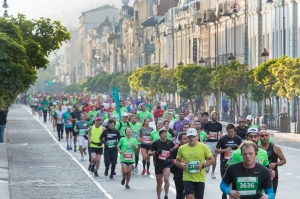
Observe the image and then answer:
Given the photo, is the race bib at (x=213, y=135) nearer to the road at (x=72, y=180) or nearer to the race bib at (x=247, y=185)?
the road at (x=72, y=180)

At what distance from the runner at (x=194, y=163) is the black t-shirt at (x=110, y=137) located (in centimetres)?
864

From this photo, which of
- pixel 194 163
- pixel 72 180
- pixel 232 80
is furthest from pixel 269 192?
pixel 232 80

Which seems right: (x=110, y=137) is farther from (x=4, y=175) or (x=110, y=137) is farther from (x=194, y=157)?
(x=194, y=157)

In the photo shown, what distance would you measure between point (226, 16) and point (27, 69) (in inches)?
2157

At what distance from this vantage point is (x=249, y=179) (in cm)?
1041

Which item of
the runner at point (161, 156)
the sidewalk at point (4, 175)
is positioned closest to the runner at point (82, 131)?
the sidewalk at point (4, 175)

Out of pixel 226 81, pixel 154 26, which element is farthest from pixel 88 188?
pixel 154 26

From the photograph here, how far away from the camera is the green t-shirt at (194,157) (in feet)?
48.7

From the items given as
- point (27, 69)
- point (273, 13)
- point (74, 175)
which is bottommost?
point (74, 175)

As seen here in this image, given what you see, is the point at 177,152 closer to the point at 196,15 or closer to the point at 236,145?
the point at 236,145

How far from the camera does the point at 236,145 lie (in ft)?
62.4

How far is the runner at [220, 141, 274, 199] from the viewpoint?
10.4 metres

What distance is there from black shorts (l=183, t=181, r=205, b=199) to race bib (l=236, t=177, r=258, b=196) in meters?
4.35

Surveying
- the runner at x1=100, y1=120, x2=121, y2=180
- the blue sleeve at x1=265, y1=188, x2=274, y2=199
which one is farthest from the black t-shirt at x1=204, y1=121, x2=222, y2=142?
the blue sleeve at x1=265, y1=188, x2=274, y2=199
